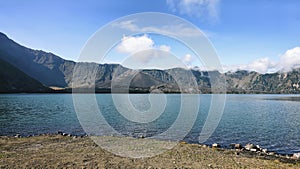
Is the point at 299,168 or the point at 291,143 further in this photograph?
the point at 291,143

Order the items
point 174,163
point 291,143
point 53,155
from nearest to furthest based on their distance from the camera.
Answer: point 174,163, point 53,155, point 291,143

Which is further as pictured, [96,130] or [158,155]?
[96,130]

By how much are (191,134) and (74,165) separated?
88.5 feet

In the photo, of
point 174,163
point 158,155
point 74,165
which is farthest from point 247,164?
point 74,165

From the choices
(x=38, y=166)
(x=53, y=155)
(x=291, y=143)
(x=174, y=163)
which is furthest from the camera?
(x=291, y=143)

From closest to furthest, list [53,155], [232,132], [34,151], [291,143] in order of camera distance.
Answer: [53,155]
[34,151]
[291,143]
[232,132]

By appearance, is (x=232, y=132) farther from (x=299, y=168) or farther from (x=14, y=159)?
(x=14, y=159)

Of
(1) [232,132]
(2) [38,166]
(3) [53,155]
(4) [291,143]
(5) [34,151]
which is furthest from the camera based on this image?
(1) [232,132]

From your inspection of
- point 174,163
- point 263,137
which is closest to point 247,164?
point 174,163

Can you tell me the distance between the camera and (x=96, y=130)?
4297 centimetres

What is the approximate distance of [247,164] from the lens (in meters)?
20.5

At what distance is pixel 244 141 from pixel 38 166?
29372 mm

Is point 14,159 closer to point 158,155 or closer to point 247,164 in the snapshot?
point 158,155

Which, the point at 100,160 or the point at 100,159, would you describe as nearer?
the point at 100,160
